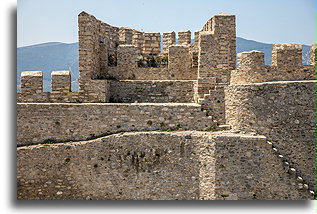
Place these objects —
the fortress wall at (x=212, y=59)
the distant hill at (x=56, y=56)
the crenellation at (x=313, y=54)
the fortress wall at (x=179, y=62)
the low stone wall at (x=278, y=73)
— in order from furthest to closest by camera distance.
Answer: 1. the distant hill at (x=56, y=56)
2. the fortress wall at (x=179, y=62)
3. the fortress wall at (x=212, y=59)
4. the crenellation at (x=313, y=54)
5. the low stone wall at (x=278, y=73)

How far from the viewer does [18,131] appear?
40.8 ft

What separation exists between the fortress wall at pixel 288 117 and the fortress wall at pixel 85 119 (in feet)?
6.45

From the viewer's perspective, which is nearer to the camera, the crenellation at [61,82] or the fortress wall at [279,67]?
the fortress wall at [279,67]

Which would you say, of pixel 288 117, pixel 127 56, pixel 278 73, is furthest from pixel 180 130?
pixel 127 56

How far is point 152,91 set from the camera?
1412 centimetres

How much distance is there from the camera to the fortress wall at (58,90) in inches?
513

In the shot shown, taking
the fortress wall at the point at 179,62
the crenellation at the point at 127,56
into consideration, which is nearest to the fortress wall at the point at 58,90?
the crenellation at the point at 127,56

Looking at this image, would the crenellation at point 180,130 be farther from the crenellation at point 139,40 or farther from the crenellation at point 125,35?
the crenellation at point 125,35

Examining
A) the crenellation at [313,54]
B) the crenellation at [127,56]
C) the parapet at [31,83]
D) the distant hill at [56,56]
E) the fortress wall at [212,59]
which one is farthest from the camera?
the distant hill at [56,56]

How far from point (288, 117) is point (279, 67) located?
1790 mm

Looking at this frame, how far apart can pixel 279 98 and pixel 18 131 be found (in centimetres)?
798

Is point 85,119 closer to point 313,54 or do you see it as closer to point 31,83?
point 31,83

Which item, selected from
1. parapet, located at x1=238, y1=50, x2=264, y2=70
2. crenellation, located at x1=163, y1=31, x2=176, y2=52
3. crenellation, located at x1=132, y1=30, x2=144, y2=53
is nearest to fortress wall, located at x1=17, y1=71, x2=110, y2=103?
crenellation, located at x1=132, y1=30, x2=144, y2=53

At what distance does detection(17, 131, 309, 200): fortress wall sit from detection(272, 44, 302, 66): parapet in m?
2.68
